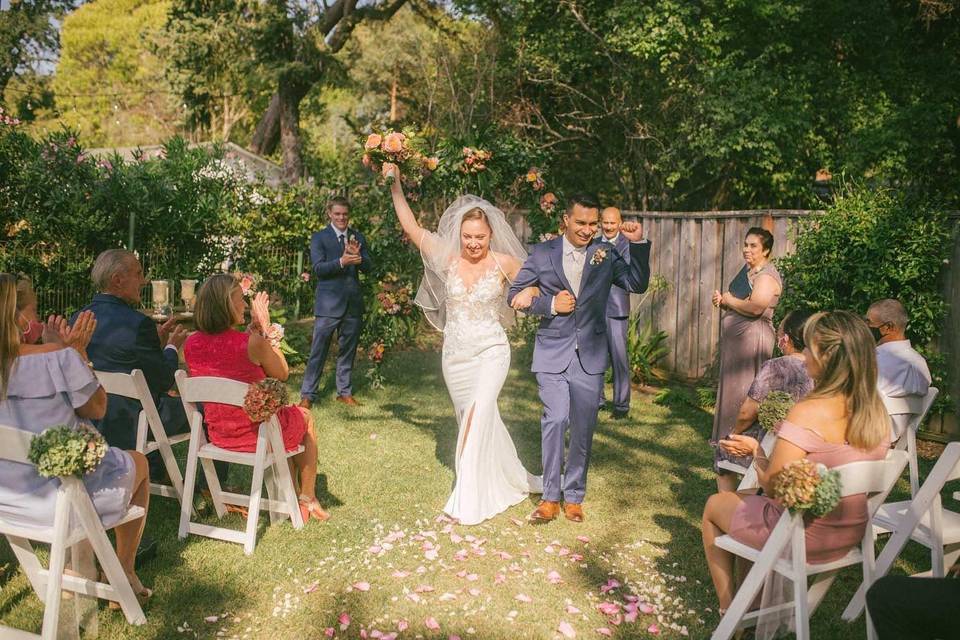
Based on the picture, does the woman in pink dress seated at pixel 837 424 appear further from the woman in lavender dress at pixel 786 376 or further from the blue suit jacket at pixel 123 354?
the blue suit jacket at pixel 123 354

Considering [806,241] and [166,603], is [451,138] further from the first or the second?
[166,603]

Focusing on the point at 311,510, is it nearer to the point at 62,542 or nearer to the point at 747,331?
the point at 62,542

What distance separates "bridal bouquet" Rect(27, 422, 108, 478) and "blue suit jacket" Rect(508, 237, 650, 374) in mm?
2796

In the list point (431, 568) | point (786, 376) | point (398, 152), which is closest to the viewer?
point (431, 568)

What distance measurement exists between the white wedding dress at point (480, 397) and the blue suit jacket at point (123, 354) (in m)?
2.06

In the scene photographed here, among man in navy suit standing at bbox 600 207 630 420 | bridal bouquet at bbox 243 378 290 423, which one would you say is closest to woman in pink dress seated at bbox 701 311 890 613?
bridal bouquet at bbox 243 378 290 423

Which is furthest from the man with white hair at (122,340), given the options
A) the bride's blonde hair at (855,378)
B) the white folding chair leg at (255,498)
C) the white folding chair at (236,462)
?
the bride's blonde hair at (855,378)

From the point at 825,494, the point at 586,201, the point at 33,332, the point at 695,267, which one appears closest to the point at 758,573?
the point at 825,494

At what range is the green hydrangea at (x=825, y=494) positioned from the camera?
2895 mm

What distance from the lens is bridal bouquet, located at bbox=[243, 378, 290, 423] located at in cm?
433

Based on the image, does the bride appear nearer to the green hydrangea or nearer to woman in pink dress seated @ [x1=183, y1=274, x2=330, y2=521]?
woman in pink dress seated @ [x1=183, y1=274, x2=330, y2=521]

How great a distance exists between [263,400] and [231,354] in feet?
2.23

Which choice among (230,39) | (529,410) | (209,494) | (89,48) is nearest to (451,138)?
(529,410)

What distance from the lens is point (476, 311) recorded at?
554 cm
